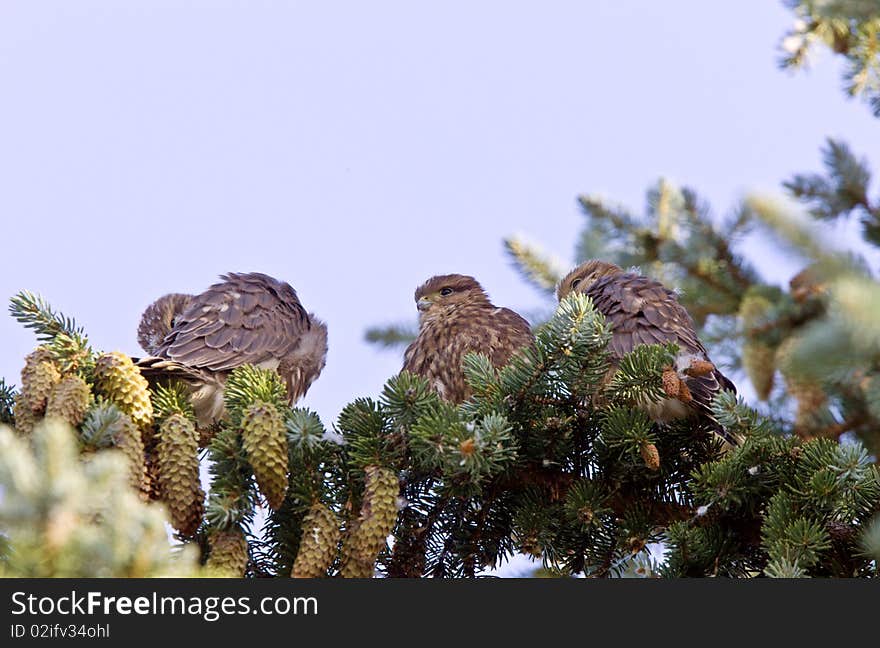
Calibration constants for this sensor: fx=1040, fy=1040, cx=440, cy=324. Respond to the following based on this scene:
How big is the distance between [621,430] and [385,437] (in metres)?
0.71

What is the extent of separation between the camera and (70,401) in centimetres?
280

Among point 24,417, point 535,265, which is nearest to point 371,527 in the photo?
point 24,417

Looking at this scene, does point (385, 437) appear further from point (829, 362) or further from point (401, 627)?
point (829, 362)

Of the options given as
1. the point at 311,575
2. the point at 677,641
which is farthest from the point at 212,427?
the point at 677,641

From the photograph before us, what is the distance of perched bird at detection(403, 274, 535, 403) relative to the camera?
4457 millimetres

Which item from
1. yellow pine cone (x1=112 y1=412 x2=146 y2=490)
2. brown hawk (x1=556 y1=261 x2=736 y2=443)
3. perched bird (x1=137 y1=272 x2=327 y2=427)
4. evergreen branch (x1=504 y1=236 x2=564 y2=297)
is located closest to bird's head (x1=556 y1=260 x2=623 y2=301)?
evergreen branch (x1=504 y1=236 x2=564 y2=297)

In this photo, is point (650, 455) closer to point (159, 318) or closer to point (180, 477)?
point (180, 477)

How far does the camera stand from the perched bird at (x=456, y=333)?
4.46 m

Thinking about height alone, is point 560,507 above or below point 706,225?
below

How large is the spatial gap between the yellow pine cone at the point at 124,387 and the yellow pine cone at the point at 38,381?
13 centimetres

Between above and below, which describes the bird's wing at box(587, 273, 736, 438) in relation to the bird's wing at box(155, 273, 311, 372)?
below

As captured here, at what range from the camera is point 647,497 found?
3.30 m

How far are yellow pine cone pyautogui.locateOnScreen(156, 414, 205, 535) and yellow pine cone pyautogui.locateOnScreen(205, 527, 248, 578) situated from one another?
0.11 meters

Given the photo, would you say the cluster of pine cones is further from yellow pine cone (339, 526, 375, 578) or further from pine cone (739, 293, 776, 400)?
pine cone (739, 293, 776, 400)
